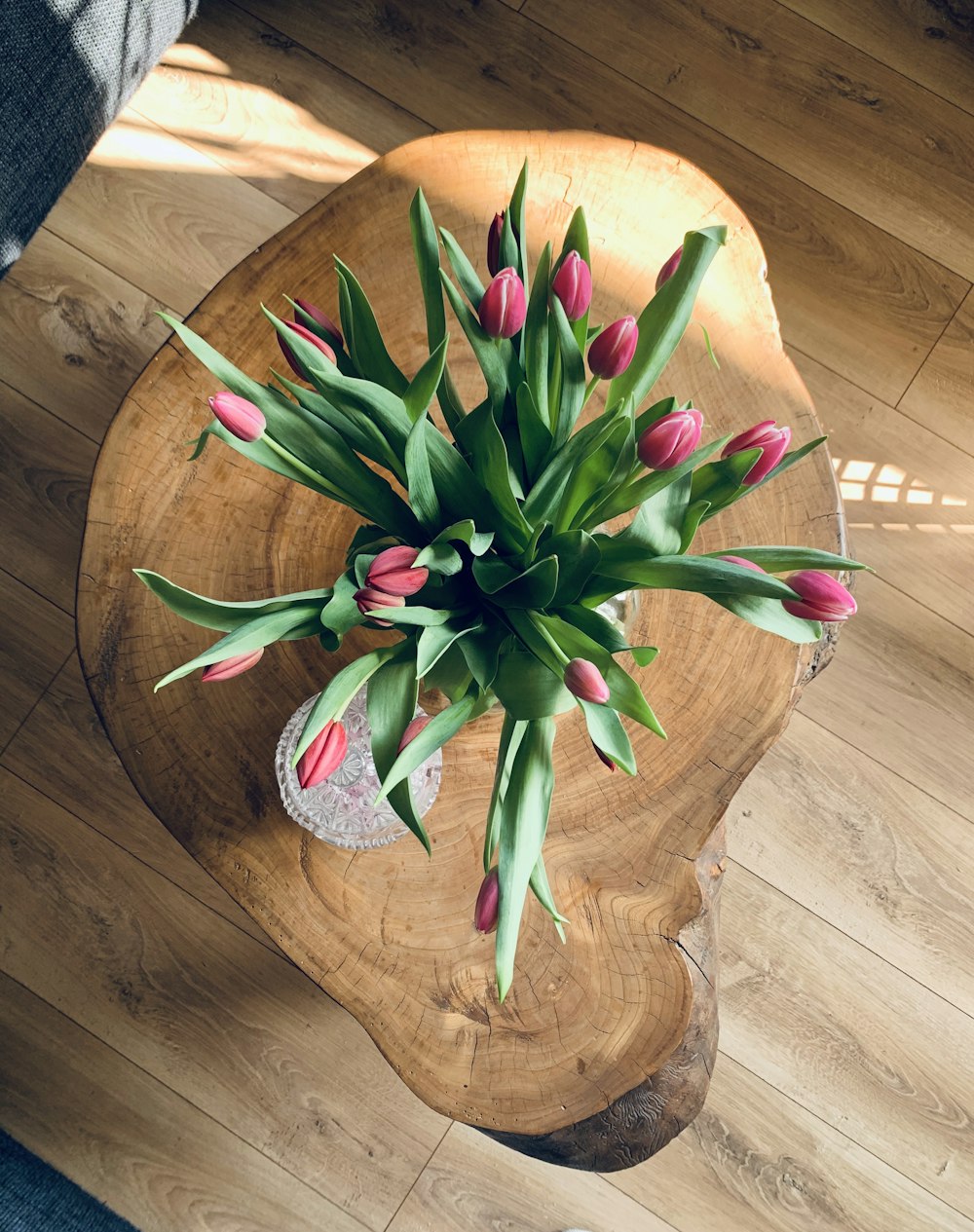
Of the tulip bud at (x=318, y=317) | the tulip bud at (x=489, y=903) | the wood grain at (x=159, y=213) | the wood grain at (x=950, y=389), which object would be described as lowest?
the wood grain at (x=159, y=213)

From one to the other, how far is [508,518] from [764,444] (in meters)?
0.16

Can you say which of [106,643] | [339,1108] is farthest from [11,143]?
[339,1108]

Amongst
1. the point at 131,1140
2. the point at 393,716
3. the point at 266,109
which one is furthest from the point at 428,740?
the point at 266,109

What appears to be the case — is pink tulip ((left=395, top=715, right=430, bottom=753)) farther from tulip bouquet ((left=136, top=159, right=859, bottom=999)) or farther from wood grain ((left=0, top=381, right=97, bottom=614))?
wood grain ((left=0, top=381, right=97, bottom=614))

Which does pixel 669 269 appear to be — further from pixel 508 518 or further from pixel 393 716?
pixel 393 716

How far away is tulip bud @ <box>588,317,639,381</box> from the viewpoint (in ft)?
1.81

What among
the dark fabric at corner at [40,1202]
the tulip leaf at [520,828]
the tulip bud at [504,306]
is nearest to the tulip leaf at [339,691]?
the tulip leaf at [520,828]

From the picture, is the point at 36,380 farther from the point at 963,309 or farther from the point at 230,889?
the point at 963,309

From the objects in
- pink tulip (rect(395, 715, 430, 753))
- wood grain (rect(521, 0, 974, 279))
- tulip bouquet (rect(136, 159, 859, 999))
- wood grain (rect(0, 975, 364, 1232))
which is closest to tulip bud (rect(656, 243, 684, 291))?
tulip bouquet (rect(136, 159, 859, 999))

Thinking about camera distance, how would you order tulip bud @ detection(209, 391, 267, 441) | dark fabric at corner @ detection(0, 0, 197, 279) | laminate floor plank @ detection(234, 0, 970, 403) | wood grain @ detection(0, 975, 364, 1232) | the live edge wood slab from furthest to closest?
laminate floor plank @ detection(234, 0, 970, 403) < wood grain @ detection(0, 975, 364, 1232) < dark fabric at corner @ detection(0, 0, 197, 279) < the live edge wood slab < tulip bud @ detection(209, 391, 267, 441)

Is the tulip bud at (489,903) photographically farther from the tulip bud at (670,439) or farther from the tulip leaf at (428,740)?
the tulip bud at (670,439)

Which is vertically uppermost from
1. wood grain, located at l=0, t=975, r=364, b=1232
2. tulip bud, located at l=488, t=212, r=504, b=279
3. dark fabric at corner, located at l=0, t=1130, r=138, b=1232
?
tulip bud, located at l=488, t=212, r=504, b=279

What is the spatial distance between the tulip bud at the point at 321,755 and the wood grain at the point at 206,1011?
84 centimetres

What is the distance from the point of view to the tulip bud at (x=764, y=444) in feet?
1.82
